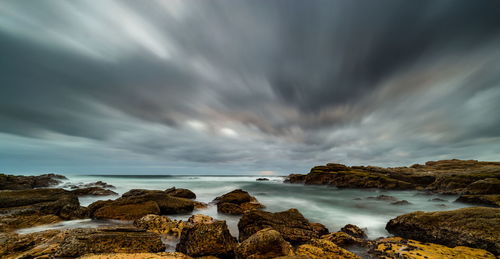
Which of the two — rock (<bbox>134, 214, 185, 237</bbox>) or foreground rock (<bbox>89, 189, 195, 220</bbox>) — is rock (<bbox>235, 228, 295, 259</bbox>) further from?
foreground rock (<bbox>89, 189, 195, 220</bbox>)

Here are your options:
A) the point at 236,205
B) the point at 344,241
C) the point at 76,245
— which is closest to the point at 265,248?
the point at 344,241

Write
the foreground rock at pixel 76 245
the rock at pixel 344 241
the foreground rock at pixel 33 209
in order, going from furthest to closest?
the foreground rock at pixel 33 209 → the rock at pixel 344 241 → the foreground rock at pixel 76 245

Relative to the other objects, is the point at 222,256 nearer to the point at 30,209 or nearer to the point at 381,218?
the point at 30,209

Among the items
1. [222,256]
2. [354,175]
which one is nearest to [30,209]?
[222,256]

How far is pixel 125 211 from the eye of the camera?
11.2 meters

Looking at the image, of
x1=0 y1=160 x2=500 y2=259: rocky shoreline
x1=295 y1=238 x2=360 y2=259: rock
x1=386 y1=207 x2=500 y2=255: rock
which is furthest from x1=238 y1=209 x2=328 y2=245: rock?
x1=386 y1=207 x2=500 y2=255: rock

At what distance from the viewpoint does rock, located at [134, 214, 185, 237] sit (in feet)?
27.9

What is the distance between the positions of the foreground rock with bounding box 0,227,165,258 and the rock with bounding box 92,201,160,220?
4.82 m

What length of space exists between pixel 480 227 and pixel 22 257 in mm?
14654

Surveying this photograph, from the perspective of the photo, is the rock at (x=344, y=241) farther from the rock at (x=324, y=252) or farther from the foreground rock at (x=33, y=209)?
the foreground rock at (x=33, y=209)

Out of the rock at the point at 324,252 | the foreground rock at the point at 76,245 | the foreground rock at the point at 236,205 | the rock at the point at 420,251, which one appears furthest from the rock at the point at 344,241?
the foreground rock at the point at 236,205

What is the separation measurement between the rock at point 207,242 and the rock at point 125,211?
6388 mm

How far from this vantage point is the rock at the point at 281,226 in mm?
7945

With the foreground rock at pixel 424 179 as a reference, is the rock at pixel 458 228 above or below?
below
